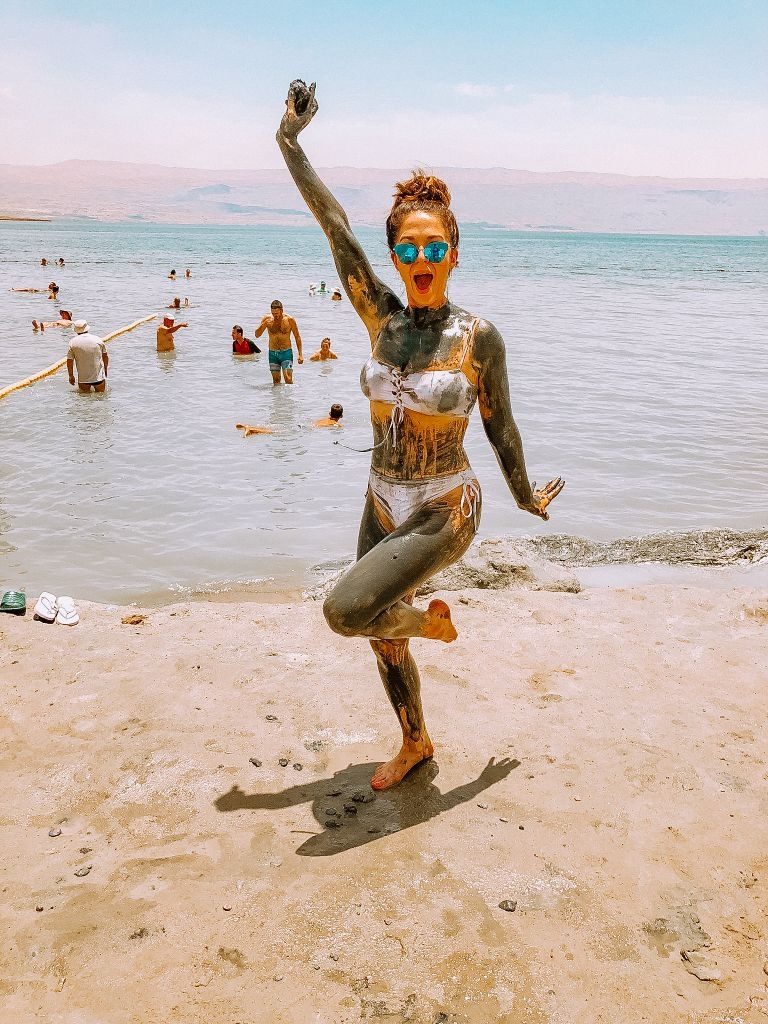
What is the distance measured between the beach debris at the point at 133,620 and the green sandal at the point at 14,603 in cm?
72

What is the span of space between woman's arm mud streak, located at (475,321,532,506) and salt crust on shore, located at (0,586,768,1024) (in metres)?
1.49

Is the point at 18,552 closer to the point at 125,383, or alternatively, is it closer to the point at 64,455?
the point at 64,455

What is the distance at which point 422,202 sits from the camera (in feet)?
10.8

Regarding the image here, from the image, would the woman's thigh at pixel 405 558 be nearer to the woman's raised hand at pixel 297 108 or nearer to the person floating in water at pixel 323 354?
the woman's raised hand at pixel 297 108

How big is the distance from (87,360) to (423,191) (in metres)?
11.7

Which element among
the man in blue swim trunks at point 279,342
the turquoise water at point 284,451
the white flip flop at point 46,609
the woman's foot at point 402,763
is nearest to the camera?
the woman's foot at point 402,763

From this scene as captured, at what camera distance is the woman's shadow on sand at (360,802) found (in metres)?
3.32

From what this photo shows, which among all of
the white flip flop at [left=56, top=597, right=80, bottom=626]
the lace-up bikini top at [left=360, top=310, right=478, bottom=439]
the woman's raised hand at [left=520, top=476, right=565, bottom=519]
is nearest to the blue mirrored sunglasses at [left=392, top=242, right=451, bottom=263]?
the lace-up bikini top at [left=360, top=310, right=478, bottom=439]

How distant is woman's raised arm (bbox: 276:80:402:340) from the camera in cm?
353

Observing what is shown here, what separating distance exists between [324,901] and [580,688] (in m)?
2.27

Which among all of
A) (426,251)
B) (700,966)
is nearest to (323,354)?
(426,251)

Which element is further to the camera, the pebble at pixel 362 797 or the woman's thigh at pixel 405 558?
the pebble at pixel 362 797

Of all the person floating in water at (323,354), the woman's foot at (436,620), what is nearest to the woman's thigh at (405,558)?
the woman's foot at (436,620)

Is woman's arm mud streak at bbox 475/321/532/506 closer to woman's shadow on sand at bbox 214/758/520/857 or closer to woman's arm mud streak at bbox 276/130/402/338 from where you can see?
woman's arm mud streak at bbox 276/130/402/338
